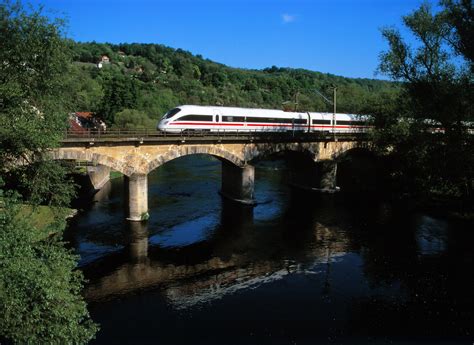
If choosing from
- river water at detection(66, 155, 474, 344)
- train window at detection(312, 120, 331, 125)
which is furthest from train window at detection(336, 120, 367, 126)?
river water at detection(66, 155, 474, 344)

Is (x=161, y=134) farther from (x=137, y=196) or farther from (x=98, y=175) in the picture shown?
(x=98, y=175)

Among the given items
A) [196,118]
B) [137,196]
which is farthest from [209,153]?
[137,196]

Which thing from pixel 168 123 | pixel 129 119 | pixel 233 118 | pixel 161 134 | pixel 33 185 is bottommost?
pixel 33 185

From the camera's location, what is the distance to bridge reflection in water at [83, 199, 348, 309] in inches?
1017

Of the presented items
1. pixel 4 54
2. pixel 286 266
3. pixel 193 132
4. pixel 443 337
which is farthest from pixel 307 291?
pixel 193 132

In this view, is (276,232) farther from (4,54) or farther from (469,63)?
(4,54)

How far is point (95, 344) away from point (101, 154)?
2017 centimetres

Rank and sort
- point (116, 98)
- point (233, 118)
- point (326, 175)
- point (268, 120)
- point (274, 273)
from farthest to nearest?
point (116, 98) → point (326, 175) → point (268, 120) → point (233, 118) → point (274, 273)

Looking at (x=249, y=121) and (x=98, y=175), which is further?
(x=98, y=175)

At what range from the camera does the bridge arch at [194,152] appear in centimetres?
4039

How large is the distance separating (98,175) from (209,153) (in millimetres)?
17647

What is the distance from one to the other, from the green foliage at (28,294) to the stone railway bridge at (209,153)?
1672cm

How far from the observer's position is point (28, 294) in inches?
542

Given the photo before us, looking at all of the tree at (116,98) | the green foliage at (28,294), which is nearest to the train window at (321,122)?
the tree at (116,98)
